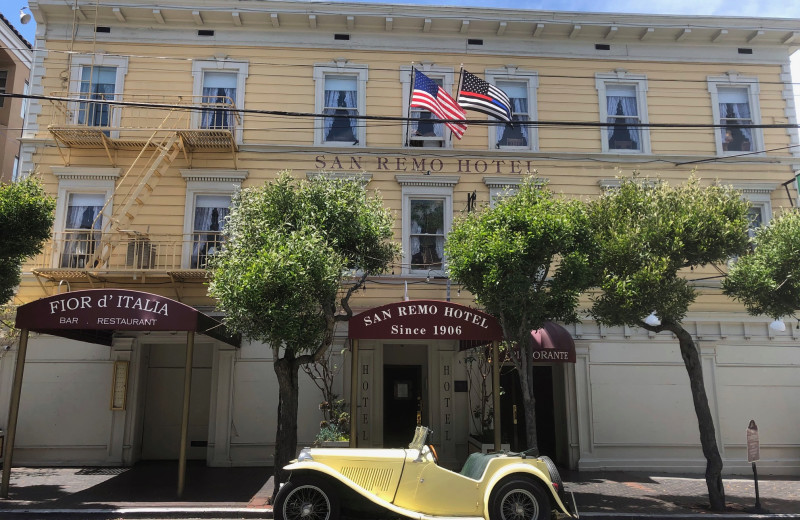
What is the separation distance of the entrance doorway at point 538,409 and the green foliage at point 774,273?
18.8 ft

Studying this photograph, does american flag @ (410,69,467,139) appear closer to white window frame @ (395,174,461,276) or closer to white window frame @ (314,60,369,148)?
white window frame @ (395,174,461,276)

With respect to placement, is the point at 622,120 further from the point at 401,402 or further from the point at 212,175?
the point at 212,175

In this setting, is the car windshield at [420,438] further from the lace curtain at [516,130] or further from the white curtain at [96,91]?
the white curtain at [96,91]

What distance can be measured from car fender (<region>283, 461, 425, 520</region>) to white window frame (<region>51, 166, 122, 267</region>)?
9859 millimetres

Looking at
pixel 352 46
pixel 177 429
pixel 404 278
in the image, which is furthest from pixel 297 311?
pixel 352 46

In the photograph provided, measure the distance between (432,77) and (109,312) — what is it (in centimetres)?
1014

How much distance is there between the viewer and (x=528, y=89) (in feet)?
53.9

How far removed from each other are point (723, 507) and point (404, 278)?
8163 mm

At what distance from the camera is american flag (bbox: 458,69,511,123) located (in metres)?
14.1

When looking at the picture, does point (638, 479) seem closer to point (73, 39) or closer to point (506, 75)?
point (506, 75)

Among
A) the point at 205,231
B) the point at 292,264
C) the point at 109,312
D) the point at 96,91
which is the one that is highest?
the point at 96,91

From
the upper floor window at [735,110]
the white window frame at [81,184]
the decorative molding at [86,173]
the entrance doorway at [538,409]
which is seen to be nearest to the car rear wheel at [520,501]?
the entrance doorway at [538,409]

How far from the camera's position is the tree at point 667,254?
34.9ft

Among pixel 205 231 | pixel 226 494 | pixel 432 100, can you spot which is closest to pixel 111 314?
pixel 226 494
